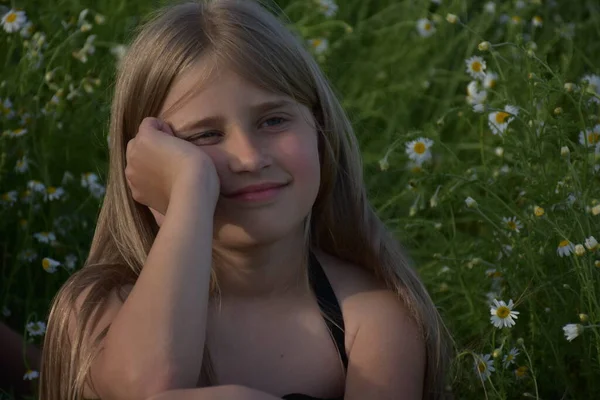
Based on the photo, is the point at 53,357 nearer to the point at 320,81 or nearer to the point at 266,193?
the point at 266,193

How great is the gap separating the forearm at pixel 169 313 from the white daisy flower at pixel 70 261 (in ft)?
2.58

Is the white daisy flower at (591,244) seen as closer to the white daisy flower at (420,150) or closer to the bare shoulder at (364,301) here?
the bare shoulder at (364,301)

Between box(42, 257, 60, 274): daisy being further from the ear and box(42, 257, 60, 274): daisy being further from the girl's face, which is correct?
the girl's face

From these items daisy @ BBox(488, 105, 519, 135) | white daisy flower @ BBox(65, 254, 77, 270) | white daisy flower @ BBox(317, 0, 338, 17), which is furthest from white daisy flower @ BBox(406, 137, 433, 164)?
white daisy flower @ BBox(317, 0, 338, 17)

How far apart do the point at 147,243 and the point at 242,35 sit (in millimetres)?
481

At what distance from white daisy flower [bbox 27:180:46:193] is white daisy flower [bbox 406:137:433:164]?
96 centimetres

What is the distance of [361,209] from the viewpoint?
8.48ft

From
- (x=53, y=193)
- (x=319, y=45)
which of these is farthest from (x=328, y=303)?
(x=319, y=45)

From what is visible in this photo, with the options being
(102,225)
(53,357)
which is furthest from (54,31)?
(53,357)

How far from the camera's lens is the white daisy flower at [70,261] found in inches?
117

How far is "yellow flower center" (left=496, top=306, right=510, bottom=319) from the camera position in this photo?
7.91 ft

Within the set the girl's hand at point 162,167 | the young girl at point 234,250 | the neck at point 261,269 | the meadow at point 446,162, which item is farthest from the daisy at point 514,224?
the girl's hand at point 162,167

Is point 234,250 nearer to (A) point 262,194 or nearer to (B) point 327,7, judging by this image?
(A) point 262,194

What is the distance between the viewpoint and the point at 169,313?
212cm
